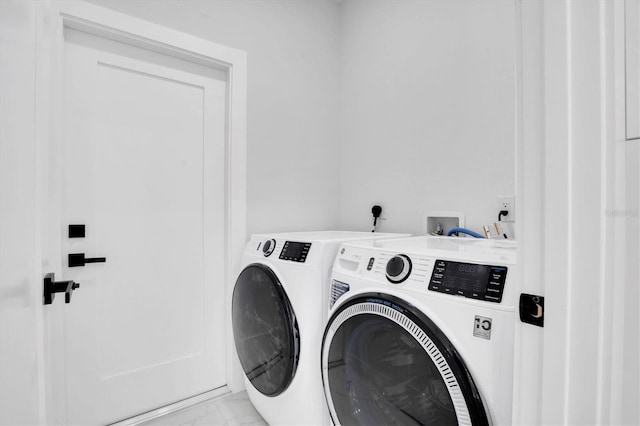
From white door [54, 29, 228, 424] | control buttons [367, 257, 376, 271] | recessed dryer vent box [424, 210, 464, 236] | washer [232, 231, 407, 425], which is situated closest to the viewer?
control buttons [367, 257, 376, 271]

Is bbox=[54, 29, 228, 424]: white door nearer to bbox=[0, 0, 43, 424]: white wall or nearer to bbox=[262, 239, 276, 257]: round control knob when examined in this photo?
bbox=[262, 239, 276, 257]: round control knob

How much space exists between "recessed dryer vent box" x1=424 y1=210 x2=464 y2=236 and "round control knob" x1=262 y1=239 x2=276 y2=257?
87cm

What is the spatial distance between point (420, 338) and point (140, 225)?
1466 millimetres

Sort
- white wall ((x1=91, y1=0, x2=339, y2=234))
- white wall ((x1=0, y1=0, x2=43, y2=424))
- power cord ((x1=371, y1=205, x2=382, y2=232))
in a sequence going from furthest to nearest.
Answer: power cord ((x1=371, y1=205, x2=382, y2=232)) < white wall ((x1=91, y1=0, x2=339, y2=234)) < white wall ((x1=0, y1=0, x2=43, y2=424))

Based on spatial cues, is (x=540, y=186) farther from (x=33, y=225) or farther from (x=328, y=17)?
(x=328, y=17)

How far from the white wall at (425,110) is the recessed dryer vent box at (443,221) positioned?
0.04 meters

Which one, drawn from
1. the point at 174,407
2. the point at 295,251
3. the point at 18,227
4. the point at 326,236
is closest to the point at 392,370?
the point at 295,251

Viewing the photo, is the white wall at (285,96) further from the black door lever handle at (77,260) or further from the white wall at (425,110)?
the black door lever handle at (77,260)

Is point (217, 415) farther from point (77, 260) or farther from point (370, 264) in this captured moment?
point (370, 264)

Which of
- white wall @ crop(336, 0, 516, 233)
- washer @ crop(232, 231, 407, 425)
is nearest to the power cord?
white wall @ crop(336, 0, 516, 233)

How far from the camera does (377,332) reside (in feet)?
2.90

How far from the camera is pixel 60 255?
1315mm

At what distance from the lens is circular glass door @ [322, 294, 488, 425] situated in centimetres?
69

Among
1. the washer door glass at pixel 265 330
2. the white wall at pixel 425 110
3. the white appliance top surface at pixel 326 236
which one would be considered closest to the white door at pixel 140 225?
the washer door glass at pixel 265 330
